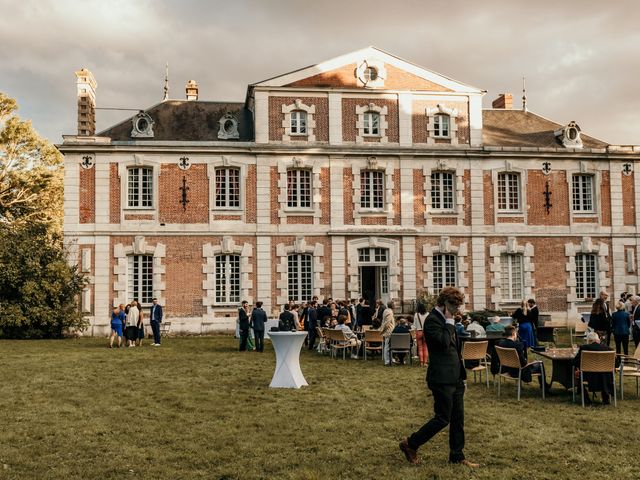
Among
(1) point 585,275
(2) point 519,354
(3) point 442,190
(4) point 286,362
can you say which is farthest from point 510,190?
(4) point 286,362

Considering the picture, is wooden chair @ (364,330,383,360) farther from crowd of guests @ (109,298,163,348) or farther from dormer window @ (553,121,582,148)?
dormer window @ (553,121,582,148)

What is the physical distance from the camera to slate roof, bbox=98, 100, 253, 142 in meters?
23.2

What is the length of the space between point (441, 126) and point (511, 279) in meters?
6.25

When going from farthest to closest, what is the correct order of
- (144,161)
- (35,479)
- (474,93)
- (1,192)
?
(1,192) → (474,93) → (144,161) → (35,479)

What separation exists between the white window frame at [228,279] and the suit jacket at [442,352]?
53.6 feet

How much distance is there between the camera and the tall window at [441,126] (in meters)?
23.8

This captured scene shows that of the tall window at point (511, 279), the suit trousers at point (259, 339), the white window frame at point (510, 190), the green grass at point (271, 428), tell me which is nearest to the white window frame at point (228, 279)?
the suit trousers at point (259, 339)

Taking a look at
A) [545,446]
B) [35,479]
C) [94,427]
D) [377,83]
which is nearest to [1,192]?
[377,83]

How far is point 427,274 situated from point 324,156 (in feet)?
18.5

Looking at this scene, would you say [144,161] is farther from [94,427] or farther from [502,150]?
[94,427]

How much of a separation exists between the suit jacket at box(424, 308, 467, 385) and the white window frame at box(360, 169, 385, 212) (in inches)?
663

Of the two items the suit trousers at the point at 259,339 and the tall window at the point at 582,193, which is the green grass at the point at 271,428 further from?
the tall window at the point at 582,193

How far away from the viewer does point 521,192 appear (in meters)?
24.1

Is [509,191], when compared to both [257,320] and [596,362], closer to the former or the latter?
[257,320]
